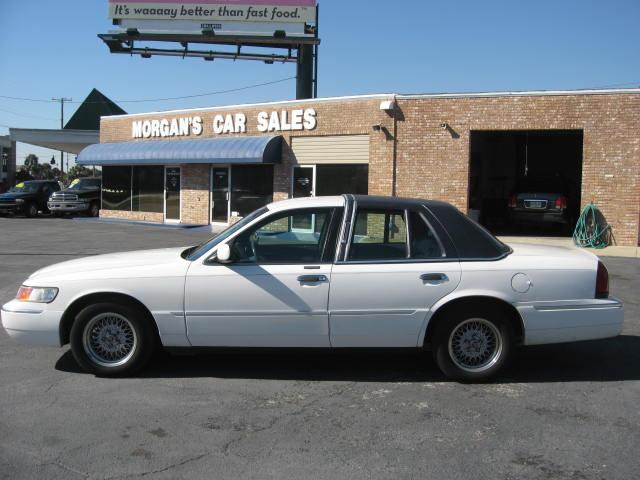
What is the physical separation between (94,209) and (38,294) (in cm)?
2483

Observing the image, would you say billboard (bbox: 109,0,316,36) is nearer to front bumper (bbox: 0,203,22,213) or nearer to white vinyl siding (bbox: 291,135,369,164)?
white vinyl siding (bbox: 291,135,369,164)

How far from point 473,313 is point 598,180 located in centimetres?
1331

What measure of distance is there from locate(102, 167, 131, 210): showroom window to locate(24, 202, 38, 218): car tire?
4255mm

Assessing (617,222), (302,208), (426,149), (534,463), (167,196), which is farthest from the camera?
(167,196)

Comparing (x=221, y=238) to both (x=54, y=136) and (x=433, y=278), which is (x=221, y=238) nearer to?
(x=433, y=278)

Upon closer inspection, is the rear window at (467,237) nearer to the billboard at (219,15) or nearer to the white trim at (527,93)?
the white trim at (527,93)

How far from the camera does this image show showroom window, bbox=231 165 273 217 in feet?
71.7

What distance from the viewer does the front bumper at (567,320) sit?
5270mm

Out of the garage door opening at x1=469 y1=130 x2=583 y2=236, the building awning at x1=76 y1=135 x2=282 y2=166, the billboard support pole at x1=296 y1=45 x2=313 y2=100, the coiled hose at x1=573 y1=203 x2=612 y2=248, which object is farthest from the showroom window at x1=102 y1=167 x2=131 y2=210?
the coiled hose at x1=573 y1=203 x2=612 y2=248

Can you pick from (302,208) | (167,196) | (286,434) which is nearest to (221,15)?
(167,196)

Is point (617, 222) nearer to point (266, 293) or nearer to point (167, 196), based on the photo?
point (266, 293)

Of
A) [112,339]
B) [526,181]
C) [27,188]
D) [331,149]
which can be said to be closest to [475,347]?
[112,339]

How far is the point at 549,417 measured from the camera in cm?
463

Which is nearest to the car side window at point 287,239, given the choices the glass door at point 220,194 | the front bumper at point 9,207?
the glass door at point 220,194
